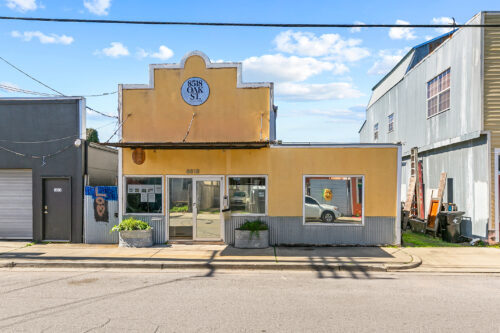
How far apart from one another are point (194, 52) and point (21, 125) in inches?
239

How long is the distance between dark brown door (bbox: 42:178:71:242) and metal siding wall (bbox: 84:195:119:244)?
2.07ft

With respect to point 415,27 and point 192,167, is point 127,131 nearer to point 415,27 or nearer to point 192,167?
point 192,167

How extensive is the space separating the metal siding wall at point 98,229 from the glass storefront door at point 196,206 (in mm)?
1880

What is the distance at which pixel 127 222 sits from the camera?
11898mm

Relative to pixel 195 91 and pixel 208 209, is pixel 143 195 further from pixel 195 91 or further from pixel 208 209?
pixel 195 91

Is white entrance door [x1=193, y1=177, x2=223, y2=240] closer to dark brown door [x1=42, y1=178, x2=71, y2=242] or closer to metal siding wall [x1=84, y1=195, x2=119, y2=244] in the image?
metal siding wall [x1=84, y1=195, x2=119, y2=244]

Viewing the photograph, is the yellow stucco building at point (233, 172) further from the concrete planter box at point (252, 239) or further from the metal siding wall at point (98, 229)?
the concrete planter box at point (252, 239)

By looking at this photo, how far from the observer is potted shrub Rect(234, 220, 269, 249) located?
11.5 meters

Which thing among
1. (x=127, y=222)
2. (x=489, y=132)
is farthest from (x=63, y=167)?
(x=489, y=132)

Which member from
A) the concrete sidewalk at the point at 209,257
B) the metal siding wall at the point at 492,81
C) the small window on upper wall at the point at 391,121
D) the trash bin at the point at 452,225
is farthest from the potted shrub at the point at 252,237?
the small window on upper wall at the point at 391,121

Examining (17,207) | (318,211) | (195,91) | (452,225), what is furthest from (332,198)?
(17,207)

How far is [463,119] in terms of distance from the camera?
13.9 meters

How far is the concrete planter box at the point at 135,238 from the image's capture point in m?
11.8

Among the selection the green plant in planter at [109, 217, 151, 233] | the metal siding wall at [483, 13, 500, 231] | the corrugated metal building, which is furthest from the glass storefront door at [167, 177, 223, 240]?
the metal siding wall at [483, 13, 500, 231]
